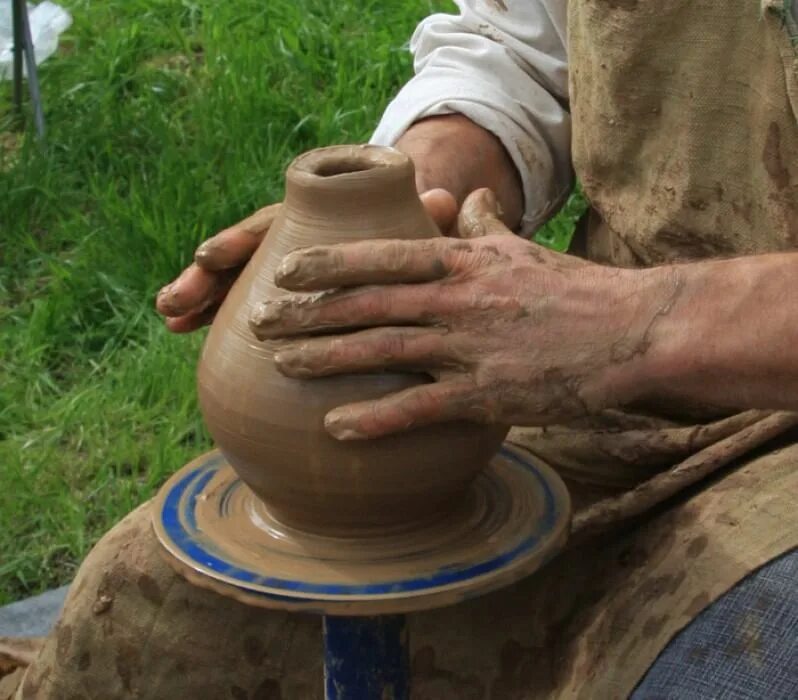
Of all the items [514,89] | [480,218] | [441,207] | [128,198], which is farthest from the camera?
[128,198]

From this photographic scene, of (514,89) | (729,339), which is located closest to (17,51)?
(514,89)

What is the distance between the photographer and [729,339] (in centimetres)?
156

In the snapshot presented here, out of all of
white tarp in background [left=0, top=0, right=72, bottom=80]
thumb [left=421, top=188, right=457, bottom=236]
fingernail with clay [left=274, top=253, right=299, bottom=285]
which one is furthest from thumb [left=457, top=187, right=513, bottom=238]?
white tarp in background [left=0, top=0, right=72, bottom=80]

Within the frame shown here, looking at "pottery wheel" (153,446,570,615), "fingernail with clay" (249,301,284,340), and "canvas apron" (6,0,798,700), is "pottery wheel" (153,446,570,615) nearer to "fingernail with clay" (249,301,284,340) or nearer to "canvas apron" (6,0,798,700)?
"canvas apron" (6,0,798,700)

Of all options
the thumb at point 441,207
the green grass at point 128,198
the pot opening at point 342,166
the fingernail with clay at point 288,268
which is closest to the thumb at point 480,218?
the thumb at point 441,207

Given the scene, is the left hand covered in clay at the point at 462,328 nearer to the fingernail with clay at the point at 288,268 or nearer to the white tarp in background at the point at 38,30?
the fingernail with clay at the point at 288,268

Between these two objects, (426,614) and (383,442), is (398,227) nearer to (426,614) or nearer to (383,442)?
(383,442)

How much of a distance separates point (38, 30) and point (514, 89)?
3.01 meters

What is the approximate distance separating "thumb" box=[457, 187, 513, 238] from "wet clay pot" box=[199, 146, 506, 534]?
3.4 inches

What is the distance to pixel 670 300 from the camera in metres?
1.59

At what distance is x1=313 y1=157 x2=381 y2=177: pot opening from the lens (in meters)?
1.66

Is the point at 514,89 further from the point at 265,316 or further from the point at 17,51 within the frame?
the point at 17,51

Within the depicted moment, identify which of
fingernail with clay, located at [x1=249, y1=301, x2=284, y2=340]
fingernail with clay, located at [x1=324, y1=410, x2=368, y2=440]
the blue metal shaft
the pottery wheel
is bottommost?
the blue metal shaft

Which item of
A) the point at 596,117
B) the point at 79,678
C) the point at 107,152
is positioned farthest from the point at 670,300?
the point at 107,152
